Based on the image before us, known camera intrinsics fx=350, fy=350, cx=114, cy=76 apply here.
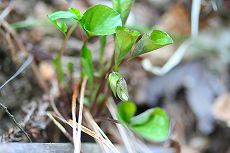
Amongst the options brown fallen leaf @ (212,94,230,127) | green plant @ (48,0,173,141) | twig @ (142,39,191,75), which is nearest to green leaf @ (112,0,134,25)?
green plant @ (48,0,173,141)

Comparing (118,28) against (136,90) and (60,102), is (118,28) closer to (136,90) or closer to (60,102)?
(60,102)

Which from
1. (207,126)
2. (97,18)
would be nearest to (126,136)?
(97,18)

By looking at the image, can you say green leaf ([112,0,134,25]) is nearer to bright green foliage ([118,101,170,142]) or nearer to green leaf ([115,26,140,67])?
green leaf ([115,26,140,67])

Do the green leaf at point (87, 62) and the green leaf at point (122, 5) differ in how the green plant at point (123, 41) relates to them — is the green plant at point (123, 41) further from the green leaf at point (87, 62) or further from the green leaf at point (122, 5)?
the green leaf at point (87, 62)

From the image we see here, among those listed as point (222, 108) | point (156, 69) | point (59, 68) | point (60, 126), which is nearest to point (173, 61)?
point (156, 69)

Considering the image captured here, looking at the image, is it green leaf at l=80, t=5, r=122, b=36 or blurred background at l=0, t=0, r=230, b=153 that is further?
blurred background at l=0, t=0, r=230, b=153

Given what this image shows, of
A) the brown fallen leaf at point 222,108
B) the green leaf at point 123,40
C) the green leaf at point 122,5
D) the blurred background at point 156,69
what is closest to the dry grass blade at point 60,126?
the blurred background at point 156,69
